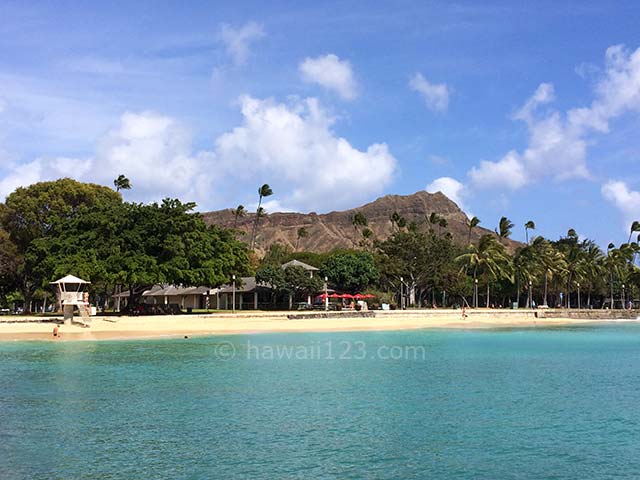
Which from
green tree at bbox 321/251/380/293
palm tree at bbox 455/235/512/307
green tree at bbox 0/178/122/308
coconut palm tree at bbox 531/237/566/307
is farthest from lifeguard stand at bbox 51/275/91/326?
coconut palm tree at bbox 531/237/566/307

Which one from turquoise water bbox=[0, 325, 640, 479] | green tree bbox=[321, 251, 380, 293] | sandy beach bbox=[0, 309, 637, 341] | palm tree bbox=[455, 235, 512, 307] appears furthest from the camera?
palm tree bbox=[455, 235, 512, 307]

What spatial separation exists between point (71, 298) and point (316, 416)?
3052 cm

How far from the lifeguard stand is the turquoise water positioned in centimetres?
1300

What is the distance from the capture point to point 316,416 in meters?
15.8

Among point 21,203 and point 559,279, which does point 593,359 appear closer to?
point 21,203

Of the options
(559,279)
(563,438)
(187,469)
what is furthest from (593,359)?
(559,279)

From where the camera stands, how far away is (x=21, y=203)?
5716cm

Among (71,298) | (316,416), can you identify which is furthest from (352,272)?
(316,416)

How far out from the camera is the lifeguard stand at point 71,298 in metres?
42.0

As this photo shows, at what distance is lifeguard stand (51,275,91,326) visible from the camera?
42000mm

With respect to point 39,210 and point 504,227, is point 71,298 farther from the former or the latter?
point 504,227

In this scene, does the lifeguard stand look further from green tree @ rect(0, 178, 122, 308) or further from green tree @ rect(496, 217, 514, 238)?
green tree @ rect(496, 217, 514, 238)

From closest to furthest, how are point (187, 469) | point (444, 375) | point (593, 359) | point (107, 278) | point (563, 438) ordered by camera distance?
point (187, 469) < point (563, 438) < point (444, 375) < point (593, 359) < point (107, 278)

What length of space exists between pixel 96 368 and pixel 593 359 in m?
19.9
